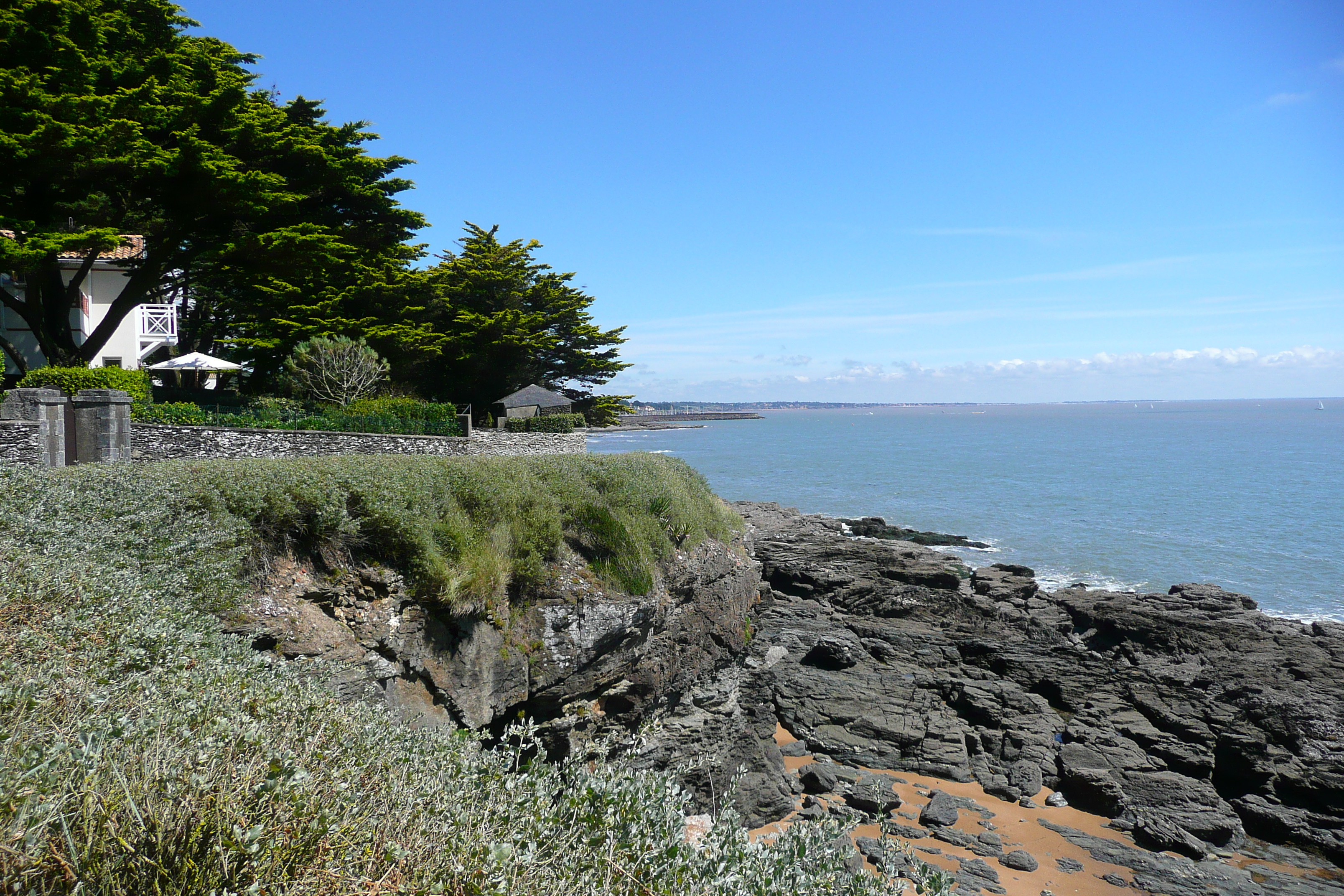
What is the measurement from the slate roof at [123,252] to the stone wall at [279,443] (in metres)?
9.39

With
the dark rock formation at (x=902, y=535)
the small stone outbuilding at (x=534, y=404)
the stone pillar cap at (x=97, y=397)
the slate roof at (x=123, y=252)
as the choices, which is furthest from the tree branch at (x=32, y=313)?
the dark rock formation at (x=902, y=535)

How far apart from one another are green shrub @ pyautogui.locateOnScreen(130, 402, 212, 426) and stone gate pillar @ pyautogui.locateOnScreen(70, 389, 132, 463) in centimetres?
187

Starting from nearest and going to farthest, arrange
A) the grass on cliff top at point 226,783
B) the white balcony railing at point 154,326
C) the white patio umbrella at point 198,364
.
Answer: the grass on cliff top at point 226,783 < the white patio umbrella at point 198,364 < the white balcony railing at point 154,326

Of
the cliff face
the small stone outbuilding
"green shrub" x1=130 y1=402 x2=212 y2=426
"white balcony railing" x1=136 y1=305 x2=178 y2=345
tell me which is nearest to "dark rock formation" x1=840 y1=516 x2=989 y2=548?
the small stone outbuilding

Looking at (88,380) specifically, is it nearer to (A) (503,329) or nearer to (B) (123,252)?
(B) (123,252)

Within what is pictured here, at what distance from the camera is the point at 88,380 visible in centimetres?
1728

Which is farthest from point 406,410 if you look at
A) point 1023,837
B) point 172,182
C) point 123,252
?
point 1023,837

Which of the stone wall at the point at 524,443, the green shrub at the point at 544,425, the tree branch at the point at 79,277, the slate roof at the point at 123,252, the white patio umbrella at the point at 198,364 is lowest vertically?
the stone wall at the point at 524,443

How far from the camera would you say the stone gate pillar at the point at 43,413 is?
13078 mm

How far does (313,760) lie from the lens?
365cm

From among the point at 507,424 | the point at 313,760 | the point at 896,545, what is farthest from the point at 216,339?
the point at 313,760

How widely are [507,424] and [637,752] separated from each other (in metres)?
21.7

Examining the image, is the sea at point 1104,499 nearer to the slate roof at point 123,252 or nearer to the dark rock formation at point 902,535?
the dark rock formation at point 902,535

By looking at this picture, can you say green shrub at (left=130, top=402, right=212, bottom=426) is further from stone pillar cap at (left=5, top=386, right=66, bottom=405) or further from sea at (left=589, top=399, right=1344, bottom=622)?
sea at (left=589, top=399, right=1344, bottom=622)
